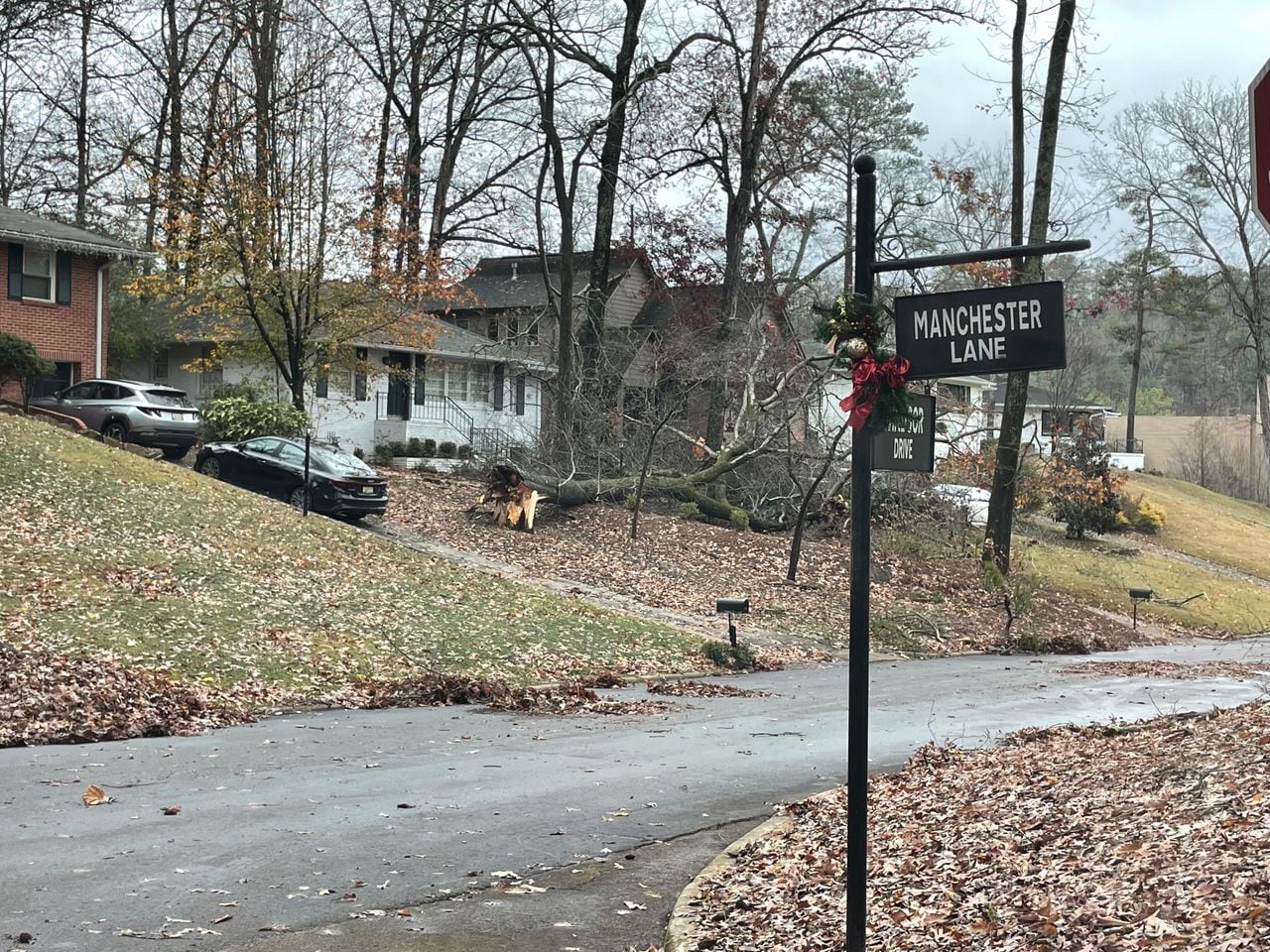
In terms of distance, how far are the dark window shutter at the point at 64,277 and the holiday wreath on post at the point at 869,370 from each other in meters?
32.6

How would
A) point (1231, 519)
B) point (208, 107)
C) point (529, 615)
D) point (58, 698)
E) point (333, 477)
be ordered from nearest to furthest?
point (58, 698) < point (529, 615) < point (333, 477) < point (208, 107) < point (1231, 519)

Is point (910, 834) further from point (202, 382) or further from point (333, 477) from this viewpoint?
point (202, 382)

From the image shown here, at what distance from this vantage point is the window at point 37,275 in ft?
111

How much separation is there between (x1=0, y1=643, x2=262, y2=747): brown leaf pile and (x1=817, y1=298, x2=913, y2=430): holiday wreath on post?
837cm

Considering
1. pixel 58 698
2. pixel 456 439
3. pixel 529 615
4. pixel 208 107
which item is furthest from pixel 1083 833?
pixel 456 439

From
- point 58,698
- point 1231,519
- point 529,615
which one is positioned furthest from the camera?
point 1231,519

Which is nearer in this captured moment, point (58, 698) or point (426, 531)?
point (58, 698)

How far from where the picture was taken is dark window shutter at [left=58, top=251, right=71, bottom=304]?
113ft

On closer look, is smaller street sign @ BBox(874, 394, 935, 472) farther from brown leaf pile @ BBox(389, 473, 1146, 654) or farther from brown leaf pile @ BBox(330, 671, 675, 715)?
brown leaf pile @ BBox(389, 473, 1146, 654)

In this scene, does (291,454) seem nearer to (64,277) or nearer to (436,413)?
(64,277)

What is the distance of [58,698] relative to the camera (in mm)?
12258

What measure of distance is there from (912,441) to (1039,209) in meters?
22.1

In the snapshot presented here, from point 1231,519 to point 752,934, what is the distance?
50.6 meters

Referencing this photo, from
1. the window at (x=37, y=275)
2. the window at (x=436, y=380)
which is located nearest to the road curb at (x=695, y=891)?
the window at (x=37, y=275)
